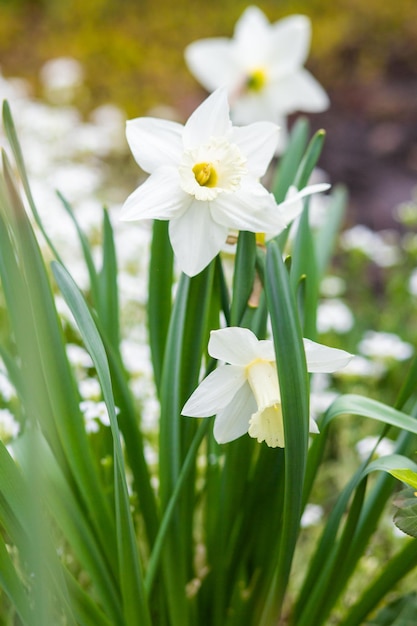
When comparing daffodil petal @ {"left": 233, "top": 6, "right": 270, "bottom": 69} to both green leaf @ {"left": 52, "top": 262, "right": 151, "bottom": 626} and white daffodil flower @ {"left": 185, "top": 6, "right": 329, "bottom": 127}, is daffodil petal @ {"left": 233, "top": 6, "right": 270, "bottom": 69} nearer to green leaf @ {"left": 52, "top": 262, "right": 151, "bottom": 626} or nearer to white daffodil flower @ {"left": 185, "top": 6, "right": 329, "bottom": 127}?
white daffodil flower @ {"left": 185, "top": 6, "right": 329, "bottom": 127}

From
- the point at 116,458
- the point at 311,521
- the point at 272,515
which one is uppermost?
the point at 116,458

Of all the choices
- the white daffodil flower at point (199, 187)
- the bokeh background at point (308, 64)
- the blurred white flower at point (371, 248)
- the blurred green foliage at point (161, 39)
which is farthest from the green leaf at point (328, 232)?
the blurred green foliage at point (161, 39)

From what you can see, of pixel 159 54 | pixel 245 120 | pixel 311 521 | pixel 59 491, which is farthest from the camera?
pixel 159 54

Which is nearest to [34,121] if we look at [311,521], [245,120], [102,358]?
[245,120]

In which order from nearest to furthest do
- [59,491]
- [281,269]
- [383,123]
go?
[281,269], [59,491], [383,123]

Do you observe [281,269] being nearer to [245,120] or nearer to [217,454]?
[217,454]

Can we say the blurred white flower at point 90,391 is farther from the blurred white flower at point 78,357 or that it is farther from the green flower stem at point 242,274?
the green flower stem at point 242,274

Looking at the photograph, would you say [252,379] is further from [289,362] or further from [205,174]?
[205,174]
